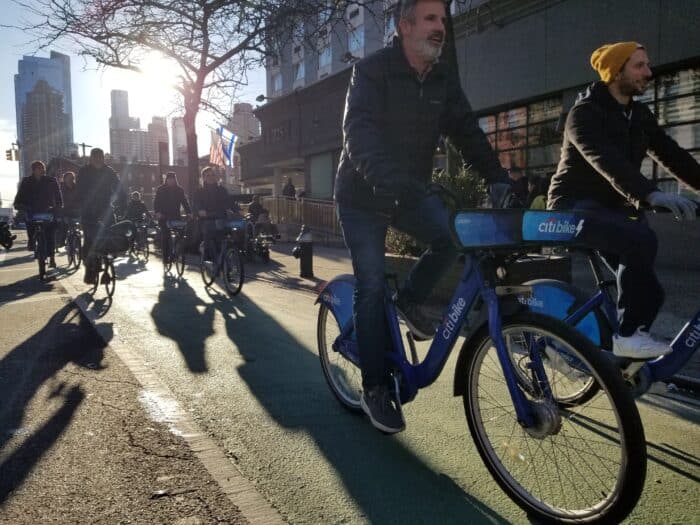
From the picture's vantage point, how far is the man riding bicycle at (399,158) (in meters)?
2.63

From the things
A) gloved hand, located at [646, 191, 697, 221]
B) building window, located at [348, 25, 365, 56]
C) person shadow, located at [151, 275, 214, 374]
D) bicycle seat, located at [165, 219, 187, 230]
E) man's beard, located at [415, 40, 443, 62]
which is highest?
building window, located at [348, 25, 365, 56]

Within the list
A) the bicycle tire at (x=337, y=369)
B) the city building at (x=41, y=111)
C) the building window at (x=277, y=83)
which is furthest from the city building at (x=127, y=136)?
the bicycle tire at (x=337, y=369)

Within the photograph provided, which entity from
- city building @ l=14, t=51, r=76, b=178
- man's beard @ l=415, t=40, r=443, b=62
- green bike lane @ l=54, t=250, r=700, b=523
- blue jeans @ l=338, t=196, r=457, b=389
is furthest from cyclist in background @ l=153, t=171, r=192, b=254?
city building @ l=14, t=51, r=76, b=178

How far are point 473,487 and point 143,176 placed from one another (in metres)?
120

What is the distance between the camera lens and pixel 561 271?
257 inches

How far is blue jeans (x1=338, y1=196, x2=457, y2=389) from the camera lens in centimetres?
285

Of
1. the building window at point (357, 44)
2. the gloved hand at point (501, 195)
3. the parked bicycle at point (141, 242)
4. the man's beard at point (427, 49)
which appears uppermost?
the building window at point (357, 44)

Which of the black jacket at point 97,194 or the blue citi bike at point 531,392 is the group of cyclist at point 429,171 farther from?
the black jacket at point 97,194

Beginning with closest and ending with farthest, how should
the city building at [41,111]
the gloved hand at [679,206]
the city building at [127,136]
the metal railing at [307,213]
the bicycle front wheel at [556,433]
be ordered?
the bicycle front wheel at [556,433] → the gloved hand at [679,206] → the metal railing at [307,213] → the city building at [41,111] → the city building at [127,136]

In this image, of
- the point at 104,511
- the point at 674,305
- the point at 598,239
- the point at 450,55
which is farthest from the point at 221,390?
the point at 450,55

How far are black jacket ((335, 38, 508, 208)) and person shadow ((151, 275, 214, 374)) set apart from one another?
95.0 inches

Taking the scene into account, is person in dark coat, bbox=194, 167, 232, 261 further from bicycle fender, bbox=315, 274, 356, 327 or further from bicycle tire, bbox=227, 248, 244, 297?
bicycle fender, bbox=315, 274, 356, 327

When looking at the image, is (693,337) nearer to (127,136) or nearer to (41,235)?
(41,235)

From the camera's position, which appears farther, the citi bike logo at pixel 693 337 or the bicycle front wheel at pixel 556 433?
the citi bike logo at pixel 693 337
